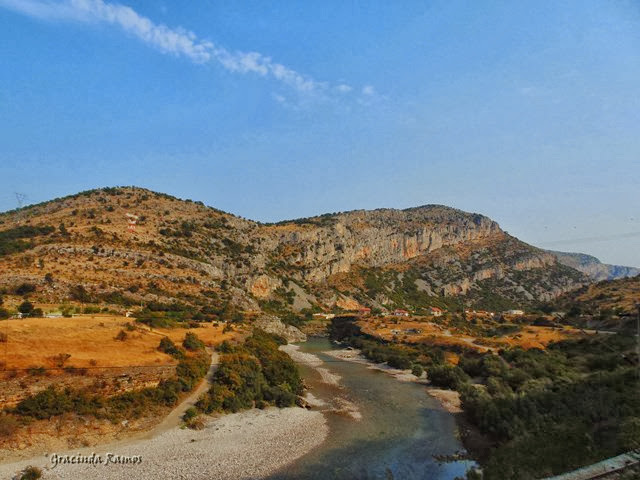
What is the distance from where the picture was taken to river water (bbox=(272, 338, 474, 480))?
22.0m

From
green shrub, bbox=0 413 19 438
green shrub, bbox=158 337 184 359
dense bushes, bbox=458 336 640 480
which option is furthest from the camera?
green shrub, bbox=158 337 184 359

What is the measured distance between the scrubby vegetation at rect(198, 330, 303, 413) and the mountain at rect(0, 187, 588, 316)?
30258 millimetres

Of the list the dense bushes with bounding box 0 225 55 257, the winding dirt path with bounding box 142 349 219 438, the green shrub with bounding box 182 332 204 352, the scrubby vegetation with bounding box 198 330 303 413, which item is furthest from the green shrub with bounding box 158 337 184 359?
the dense bushes with bounding box 0 225 55 257

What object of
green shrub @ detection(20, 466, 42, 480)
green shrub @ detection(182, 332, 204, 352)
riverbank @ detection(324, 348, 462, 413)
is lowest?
riverbank @ detection(324, 348, 462, 413)

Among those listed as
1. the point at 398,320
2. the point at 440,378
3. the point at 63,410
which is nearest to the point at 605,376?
the point at 440,378

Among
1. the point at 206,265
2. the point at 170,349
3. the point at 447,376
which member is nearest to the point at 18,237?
the point at 206,265

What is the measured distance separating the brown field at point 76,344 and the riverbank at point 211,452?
23.4 feet

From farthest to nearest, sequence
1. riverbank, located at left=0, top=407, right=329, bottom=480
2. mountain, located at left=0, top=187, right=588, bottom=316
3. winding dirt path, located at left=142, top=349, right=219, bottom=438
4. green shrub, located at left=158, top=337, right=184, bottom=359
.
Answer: mountain, located at left=0, top=187, right=588, bottom=316, green shrub, located at left=158, top=337, right=184, bottom=359, winding dirt path, located at left=142, top=349, right=219, bottom=438, riverbank, located at left=0, top=407, right=329, bottom=480

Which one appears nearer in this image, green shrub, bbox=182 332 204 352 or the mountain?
green shrub, bbox=182 332 204 352

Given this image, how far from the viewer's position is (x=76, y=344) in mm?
29719

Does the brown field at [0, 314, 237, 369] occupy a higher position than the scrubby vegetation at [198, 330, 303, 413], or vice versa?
the brown field at [0, 314, 237, 369]

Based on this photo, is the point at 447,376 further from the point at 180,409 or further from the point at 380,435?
the point at 180,409

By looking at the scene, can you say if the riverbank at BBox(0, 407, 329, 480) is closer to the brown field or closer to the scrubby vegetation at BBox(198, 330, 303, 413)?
the scrubby vegetation at BBox(198, 330, 303, 413)

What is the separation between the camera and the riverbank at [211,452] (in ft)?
66.3
